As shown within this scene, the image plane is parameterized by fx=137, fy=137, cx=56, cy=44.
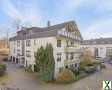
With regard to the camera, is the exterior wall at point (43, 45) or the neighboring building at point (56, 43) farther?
the neighboring building at point (56, 43)

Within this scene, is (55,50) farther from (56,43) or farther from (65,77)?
(65,77)

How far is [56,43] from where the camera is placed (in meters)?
25.2

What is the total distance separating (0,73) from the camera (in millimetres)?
25078

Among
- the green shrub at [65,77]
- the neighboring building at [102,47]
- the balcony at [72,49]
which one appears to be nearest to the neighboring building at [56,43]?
the balcony at [72,49]

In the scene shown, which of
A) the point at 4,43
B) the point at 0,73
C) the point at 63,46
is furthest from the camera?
the point at 4,43

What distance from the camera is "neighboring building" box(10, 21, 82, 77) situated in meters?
25.4

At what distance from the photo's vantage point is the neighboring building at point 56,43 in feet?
83.3

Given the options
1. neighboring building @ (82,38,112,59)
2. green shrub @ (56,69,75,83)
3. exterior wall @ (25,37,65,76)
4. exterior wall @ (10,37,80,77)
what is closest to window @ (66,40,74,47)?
exterior wall @ (10,37,80,77)

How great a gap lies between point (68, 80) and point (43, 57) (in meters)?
5.61

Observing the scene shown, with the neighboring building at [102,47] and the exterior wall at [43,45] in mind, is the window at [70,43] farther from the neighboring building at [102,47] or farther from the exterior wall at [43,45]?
the neighboring building at [102,47]

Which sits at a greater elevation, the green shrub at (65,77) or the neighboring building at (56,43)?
the neighboring building at (56,43)

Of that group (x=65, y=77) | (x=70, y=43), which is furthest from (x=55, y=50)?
(x=70, y=43)

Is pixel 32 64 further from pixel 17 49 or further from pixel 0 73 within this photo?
pixel 17 49

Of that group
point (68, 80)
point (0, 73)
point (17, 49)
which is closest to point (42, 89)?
point (68, 80)
